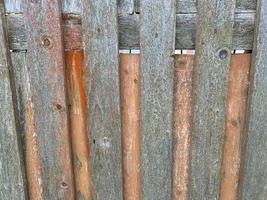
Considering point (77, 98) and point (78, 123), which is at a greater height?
point (77, 98)

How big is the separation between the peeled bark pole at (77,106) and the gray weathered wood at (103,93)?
0.05m

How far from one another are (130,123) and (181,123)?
0.26 m

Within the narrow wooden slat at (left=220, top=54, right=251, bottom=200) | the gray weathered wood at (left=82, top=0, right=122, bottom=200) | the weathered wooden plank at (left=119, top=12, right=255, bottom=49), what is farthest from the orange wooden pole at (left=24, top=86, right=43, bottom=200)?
the narrow wooden slat at (left=220, top=54, right=251, bottom=200)

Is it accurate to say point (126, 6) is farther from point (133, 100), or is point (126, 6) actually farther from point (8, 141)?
point (8, 141)

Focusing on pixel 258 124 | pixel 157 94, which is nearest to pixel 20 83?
pixel 157 94

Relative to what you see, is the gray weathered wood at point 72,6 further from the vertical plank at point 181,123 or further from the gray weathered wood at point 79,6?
the vertical plank at point 181,123

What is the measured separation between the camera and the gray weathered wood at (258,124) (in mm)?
1592

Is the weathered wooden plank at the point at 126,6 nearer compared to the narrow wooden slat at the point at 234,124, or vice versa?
the weathered wooden plank at the point at 126,6

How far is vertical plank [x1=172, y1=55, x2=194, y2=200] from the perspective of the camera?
1.69m

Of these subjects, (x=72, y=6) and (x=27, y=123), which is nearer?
(x=72, y=6)

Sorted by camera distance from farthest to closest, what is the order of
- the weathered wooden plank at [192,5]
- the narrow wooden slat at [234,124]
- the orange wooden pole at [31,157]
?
the orange wooden pole at [31,157]
the narrow wooden slat at [234,124]
the weathered wooden plank at [192,5]

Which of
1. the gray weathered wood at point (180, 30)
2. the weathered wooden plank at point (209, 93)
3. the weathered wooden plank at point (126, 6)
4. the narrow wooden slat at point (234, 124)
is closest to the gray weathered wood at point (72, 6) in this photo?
the gray weathered wood at point (180, 30)

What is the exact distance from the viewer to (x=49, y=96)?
1.74 m

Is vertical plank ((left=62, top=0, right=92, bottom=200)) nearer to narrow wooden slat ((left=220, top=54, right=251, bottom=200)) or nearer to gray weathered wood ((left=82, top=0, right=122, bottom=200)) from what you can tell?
gray weathered wood ((left=82, top=0, right=122, bottom=200))
